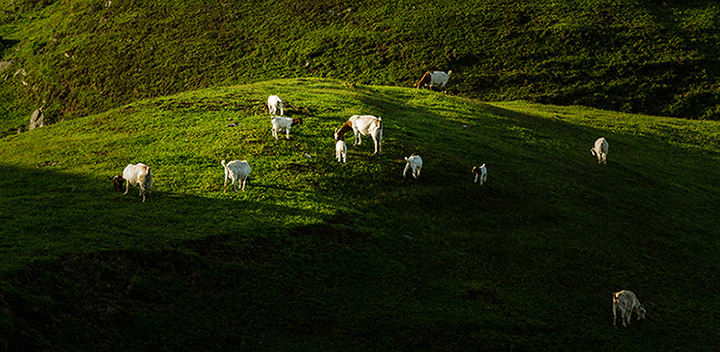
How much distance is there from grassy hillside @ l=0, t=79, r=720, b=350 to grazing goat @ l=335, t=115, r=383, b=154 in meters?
0.73

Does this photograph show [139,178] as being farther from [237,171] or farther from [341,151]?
[341,151]

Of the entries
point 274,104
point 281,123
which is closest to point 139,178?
point 281,123

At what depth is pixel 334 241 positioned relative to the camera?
21016 mm

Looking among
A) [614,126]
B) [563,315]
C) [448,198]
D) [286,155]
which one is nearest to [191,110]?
[286,155]

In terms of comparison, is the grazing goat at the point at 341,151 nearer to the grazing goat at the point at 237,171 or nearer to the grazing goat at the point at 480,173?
the grazing goat at the point at 237,171

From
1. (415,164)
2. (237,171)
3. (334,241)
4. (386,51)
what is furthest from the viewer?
(386,51)

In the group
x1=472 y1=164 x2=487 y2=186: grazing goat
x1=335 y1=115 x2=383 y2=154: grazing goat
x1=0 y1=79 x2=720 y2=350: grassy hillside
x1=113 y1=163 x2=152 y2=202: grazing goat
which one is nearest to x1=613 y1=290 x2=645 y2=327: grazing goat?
x1=0 y1=79 x2=720 y2=350: grassy hillside

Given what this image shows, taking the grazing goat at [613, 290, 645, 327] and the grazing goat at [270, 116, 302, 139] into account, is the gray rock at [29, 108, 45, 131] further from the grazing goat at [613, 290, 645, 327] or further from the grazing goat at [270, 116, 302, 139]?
the grazing goat at [613, 290, 645, 327]

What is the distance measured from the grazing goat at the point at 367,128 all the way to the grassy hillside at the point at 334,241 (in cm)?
73

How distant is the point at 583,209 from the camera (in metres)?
28.6

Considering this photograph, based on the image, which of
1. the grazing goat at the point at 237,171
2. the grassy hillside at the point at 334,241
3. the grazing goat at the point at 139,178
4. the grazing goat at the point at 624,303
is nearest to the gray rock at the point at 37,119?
the grassy hillside at the point at 334,241

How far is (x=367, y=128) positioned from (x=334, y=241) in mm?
9150

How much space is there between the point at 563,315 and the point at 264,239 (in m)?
11.1

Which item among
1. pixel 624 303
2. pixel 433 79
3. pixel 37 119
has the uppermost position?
pixel 433 79
